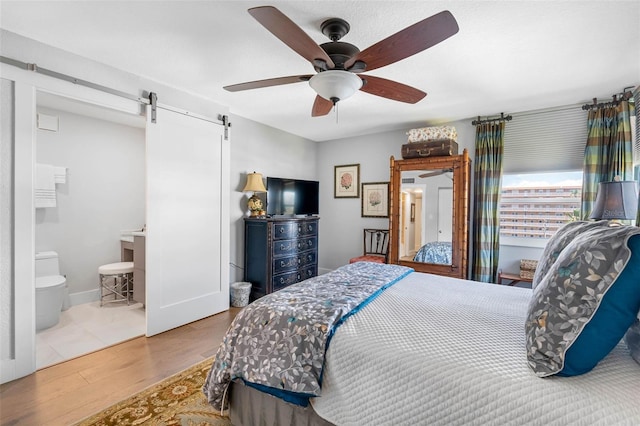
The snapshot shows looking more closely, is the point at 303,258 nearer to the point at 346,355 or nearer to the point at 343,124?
the point at 343,124

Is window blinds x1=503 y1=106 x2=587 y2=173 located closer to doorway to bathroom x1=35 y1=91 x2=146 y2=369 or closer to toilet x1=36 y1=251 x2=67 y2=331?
doorway to bathroom x1=35 y1=91 x2=146 y2=369

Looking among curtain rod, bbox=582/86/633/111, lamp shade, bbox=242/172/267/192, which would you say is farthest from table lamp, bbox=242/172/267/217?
curtain rod, bbox=582/86/633/111

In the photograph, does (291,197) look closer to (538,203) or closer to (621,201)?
(538,203)

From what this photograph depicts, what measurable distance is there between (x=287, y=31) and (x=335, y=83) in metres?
0.45

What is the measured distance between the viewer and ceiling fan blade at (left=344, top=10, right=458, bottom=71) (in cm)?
134

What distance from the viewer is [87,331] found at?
9.67ft

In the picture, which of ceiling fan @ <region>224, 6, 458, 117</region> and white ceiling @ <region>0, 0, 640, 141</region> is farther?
white ceiling @ <region>0, 0, 640, 141</region>

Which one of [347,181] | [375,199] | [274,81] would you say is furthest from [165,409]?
[347,181]

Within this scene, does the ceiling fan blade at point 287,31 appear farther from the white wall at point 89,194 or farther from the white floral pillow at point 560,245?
the white wall at point 89,194

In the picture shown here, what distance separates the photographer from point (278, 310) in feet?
5.07

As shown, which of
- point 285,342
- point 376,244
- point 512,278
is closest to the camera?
point 285,342

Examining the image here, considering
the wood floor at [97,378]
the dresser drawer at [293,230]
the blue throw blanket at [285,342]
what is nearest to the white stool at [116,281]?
the wood floor at [97,378]

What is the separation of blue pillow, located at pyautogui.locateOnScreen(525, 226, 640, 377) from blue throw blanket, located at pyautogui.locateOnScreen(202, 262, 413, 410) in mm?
818

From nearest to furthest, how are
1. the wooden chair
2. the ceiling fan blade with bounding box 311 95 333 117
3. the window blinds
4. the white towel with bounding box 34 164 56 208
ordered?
the ceiling fan blade with bounding box 311 95 333 117 → the window blinds → the white towel with bounding box 34 164 56 208 → the wooden chair
